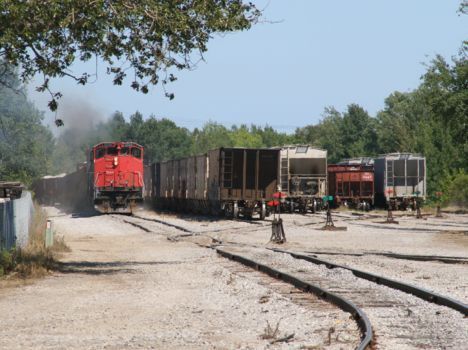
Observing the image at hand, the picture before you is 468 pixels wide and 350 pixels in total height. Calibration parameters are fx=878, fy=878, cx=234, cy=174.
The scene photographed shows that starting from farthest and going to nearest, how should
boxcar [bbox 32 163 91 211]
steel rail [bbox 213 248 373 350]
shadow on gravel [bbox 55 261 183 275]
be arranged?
boxcar [bbox 32 163 91 211], shadow on gravel [bbox 55 261 183 275], steel rail [bbox 213 248 373 350]

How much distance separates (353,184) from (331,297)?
42.6m

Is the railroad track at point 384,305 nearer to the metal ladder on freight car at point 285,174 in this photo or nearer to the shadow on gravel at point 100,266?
the shadow on gravel at point 100,266

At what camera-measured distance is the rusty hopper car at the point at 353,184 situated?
53.6 meters

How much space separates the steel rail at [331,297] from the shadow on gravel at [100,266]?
225 centimetres

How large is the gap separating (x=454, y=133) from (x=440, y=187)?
20991 mm

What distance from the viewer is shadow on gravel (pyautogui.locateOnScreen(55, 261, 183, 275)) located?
702 inches

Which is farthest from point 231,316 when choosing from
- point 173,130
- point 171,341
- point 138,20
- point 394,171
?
Answer: point 173,130

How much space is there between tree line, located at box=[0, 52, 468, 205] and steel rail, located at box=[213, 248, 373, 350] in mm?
5684

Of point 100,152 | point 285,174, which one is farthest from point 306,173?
point 100,152

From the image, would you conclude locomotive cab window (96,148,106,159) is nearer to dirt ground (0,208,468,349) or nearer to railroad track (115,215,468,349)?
dirt ground (0,208,468,349)

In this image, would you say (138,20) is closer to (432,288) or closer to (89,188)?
(432,288)

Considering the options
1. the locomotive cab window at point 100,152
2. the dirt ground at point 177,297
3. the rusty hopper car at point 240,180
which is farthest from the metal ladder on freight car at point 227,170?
the dirt ground at point 177,297

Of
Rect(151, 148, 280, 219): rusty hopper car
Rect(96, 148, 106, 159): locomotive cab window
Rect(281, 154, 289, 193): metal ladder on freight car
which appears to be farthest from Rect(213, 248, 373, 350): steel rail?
Rect(96, 148, 106, 159): locomotive cab window

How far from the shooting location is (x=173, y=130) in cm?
14500
